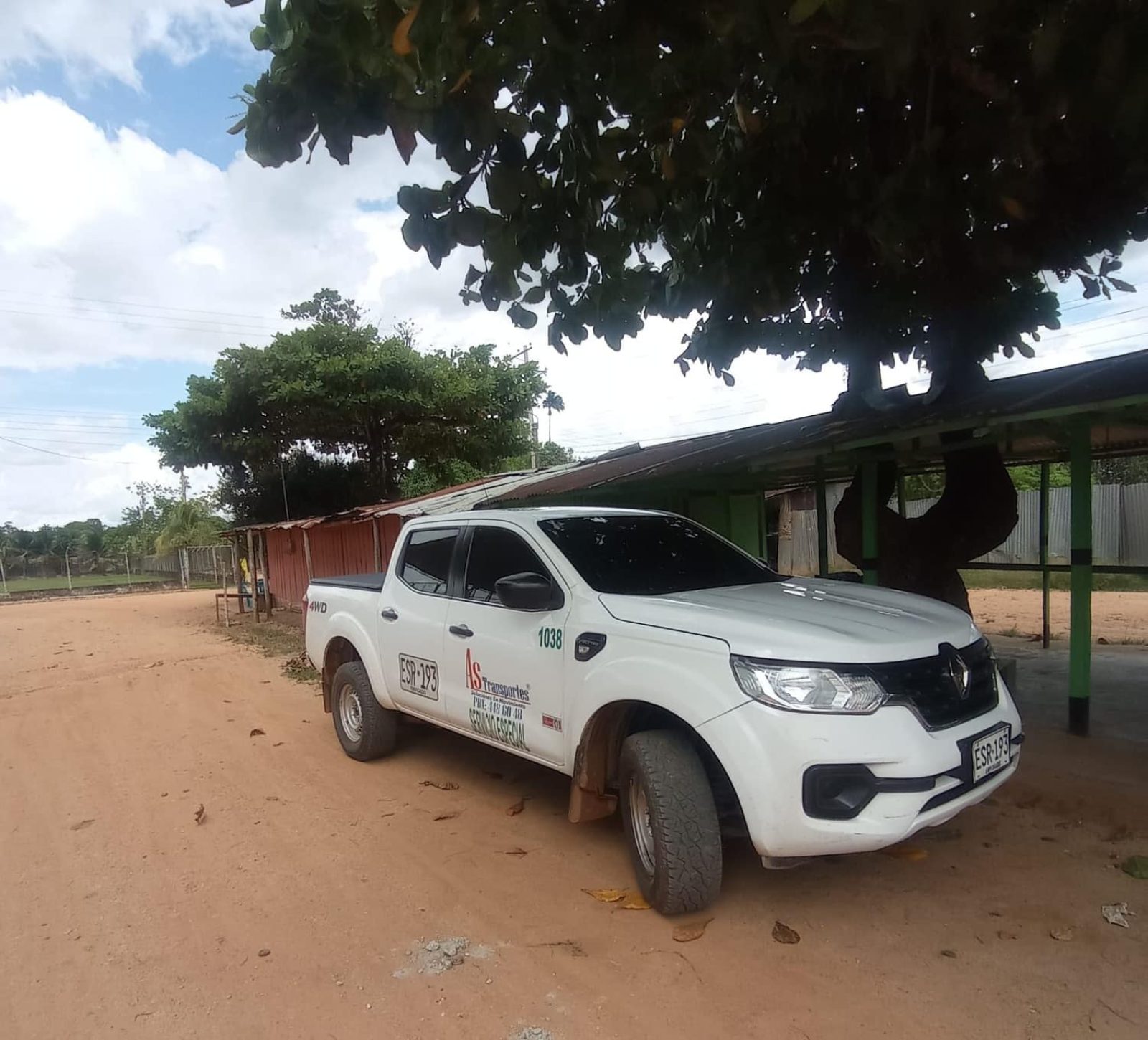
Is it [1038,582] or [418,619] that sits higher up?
[418,619]

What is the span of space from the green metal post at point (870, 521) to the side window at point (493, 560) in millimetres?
3908


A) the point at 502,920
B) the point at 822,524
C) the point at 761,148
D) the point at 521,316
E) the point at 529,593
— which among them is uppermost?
the point at 761,148

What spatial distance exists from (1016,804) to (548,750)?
2.67 metres

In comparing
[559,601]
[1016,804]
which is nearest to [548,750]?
[559,601]

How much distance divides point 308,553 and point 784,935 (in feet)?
49.0

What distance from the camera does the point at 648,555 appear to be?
4281 mm

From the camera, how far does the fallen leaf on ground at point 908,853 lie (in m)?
3.60

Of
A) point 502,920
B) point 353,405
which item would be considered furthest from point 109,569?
point 502,920

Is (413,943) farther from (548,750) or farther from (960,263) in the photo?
(960,263)

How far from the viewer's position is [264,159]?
3744 millimetres

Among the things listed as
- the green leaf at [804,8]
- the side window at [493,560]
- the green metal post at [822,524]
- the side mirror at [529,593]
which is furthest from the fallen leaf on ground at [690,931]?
the green metal post at [822,524]

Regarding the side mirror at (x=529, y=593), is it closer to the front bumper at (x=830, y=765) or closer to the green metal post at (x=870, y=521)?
the front bumper at (x=830, y=765)

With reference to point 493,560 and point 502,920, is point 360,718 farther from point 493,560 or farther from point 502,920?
point 502,920

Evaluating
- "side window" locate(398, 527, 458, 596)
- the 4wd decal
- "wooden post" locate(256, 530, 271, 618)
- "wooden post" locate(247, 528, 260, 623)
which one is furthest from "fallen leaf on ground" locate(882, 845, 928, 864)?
"wooden post" locate(256, 530, 271, 618)
